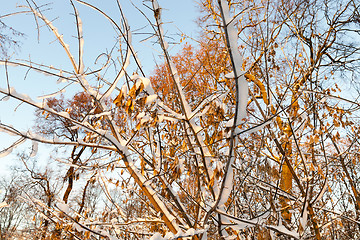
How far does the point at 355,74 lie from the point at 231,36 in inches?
176

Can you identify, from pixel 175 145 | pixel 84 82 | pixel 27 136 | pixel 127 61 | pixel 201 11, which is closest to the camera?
pixel 27 136

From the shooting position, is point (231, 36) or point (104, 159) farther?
point (104, 159)

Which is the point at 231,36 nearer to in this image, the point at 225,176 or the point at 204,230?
the point at 225,176

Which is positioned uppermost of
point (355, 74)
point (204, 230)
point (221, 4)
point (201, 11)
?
point (201, 11)

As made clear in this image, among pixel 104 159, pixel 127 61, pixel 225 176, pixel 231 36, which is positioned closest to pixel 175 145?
pixel 104 159

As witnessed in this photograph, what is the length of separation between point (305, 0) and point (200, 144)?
8.97 feet

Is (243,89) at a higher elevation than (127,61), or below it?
below

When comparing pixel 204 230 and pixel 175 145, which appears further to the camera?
pixel 175 145

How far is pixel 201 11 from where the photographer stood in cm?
449

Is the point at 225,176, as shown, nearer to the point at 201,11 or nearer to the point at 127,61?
the point at 127,61

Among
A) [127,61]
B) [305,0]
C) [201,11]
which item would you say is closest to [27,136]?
[127,61]

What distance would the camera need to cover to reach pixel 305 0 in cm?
330

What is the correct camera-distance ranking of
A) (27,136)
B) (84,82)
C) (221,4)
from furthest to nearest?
(84,82), (27,136), (221,4)

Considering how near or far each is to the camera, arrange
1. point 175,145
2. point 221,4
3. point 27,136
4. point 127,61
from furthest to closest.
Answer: point 175,145 < point 127,61 < point 27,136 < point 221,4
